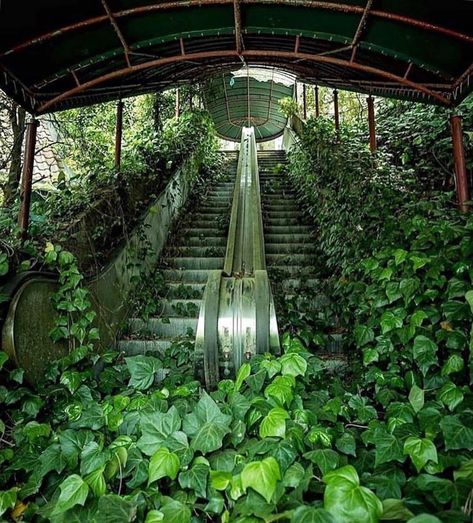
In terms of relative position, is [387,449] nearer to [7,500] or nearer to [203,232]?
[7,500]

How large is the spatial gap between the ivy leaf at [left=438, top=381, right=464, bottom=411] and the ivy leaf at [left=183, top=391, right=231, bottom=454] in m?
1.08

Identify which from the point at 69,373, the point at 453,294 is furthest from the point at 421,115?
the point at 69,373

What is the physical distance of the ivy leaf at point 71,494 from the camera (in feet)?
4.69

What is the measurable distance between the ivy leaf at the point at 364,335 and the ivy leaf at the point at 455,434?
0.94 meters

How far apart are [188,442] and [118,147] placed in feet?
12.2

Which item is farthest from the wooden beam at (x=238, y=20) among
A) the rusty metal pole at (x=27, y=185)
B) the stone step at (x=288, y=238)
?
the stone step at (x=288, y=238)

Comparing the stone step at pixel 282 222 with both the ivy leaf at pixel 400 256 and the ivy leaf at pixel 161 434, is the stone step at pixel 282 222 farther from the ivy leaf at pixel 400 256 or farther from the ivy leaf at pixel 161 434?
the ivy leaf at pixel 161 434

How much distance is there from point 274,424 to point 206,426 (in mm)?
284

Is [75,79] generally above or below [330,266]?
above

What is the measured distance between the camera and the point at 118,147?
4465mm

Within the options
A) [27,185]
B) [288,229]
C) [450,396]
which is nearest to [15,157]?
[27,185]

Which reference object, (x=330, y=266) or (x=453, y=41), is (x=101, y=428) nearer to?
(x=330, y=266)

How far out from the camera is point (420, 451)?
1.51m

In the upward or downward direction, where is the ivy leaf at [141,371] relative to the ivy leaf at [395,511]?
upward
